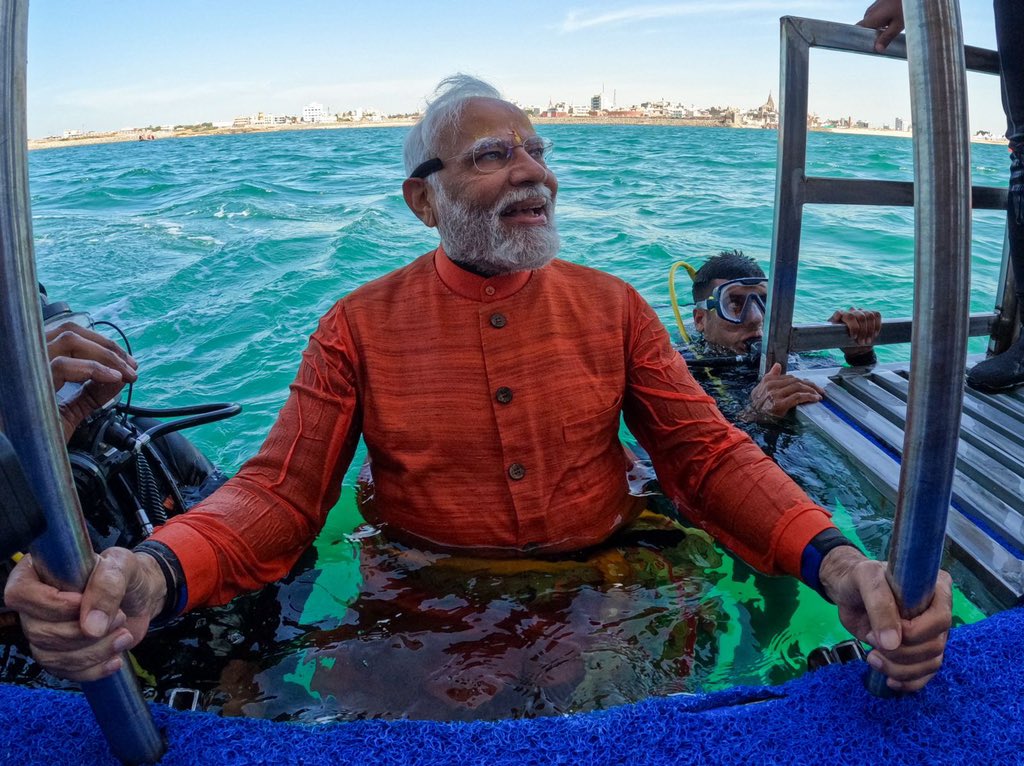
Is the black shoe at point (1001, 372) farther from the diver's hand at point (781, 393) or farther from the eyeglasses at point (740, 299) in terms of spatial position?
the eyeglasses at point (740, 299)

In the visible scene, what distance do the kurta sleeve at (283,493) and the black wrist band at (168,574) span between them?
0.02 m

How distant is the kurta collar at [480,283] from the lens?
6.86 ft

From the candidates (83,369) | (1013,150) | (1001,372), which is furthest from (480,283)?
(1001,372)

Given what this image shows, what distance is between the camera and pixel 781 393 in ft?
10.1

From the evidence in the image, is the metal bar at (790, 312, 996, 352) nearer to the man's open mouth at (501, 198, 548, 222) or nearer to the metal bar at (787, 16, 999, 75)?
the metal bar at (787, 16, 999, 75)

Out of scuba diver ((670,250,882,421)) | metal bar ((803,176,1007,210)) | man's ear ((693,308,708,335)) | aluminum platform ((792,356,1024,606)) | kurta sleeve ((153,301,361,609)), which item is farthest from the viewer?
man's ear ((693,308,708,335))

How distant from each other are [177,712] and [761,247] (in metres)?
12.1

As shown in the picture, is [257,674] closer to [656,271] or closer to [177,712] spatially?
[177,712]

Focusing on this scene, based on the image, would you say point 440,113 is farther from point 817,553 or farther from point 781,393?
point 781,393

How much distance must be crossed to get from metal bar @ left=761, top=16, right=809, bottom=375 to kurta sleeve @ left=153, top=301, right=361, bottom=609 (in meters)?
1.76

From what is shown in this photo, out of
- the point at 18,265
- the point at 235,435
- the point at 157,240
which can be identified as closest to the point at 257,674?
the point at 18,265

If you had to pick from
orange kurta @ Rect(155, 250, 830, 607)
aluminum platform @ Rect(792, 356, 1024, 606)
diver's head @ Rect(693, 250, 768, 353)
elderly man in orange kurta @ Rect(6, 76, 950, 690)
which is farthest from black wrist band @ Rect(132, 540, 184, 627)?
diver's head @ Rect(693, 250, 768, 353)

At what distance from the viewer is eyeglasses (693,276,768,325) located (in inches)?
163

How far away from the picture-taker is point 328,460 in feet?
6.37
